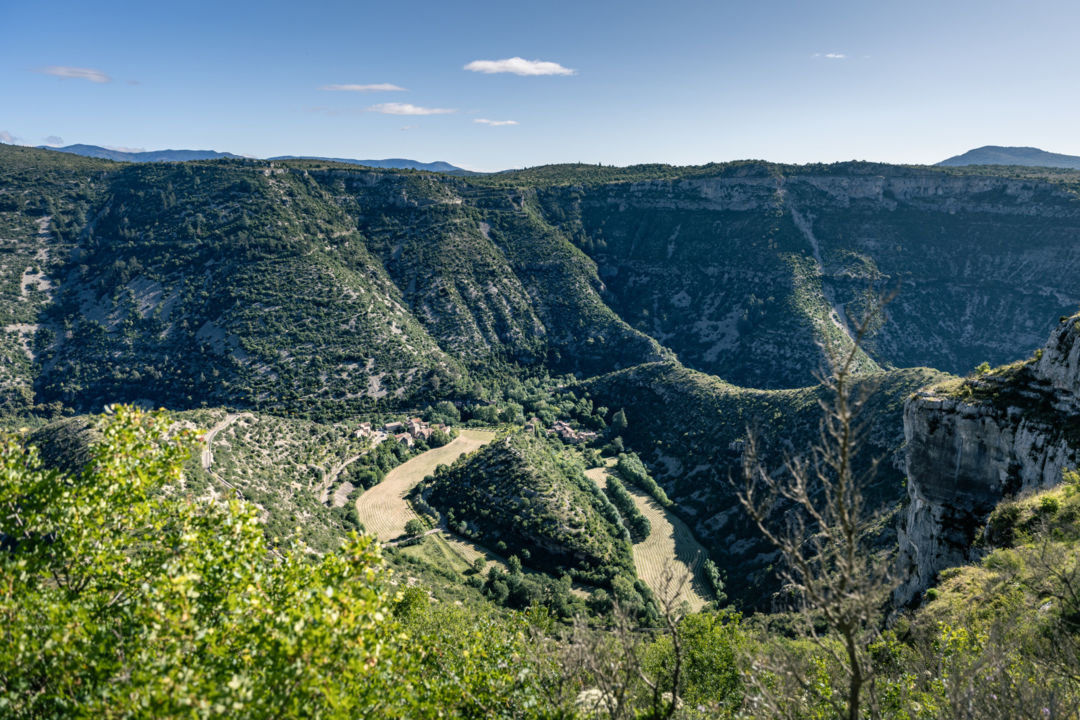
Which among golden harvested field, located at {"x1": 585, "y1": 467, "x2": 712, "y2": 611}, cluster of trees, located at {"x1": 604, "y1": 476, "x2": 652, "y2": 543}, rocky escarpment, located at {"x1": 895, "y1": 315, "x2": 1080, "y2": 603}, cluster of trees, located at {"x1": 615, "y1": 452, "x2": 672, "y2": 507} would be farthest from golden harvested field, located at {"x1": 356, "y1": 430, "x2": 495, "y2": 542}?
rocky escarpment, located at {"x1": 895, "y1": 315, "x2": 1080, "y2": 603}

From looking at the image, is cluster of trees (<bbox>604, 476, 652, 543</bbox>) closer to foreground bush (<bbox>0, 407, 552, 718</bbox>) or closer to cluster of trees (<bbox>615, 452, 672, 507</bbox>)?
cluster of trees (<bbox>615, 452, 672, 507</bbox>)

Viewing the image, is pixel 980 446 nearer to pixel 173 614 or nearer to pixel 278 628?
pixel 278 628

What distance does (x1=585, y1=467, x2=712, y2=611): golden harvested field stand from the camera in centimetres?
5904

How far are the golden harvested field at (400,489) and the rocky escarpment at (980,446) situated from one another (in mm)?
51160

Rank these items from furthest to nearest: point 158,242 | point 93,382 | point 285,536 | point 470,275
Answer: point 470,275
point 158,242
point 93,382
point 285,536

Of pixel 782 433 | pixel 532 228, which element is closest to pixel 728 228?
pixel 532 228

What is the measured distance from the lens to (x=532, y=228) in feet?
494

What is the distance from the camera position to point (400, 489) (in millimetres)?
76562

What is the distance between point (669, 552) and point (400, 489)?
37851 mm

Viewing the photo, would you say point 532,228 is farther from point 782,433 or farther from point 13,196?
point 13,196

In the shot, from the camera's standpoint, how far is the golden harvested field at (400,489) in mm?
67875

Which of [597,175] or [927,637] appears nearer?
[927,637]

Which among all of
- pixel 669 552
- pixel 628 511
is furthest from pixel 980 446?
pixel 628 511

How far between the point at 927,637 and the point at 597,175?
185 m
